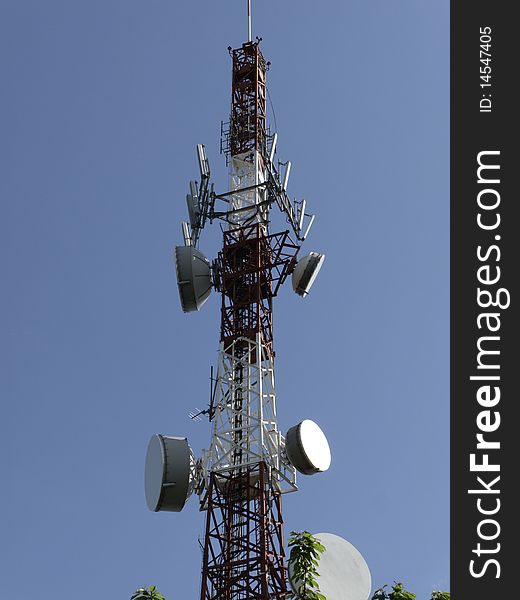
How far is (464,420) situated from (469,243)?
5.08 m

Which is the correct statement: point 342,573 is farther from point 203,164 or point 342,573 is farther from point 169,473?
point 203,164

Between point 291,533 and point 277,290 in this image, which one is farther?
point 277,290

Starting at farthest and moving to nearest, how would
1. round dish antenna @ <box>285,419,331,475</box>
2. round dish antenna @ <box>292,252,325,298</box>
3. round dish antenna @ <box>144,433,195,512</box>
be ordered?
round dish antenna @ <box>292,252,325,298</box>
round dish antenna @ <box>144,433,195,512</box>
round dish antenna @ <box>285,419,331,475</box>

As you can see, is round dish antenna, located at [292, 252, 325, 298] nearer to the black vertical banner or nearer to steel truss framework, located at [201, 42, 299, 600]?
steel truss framework, located at [201, 42, 299, 600]

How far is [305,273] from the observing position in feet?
160

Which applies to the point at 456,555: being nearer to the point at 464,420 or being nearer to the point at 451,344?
the point at 464,420

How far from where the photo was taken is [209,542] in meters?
43.5

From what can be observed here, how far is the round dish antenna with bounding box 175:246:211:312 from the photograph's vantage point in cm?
4925

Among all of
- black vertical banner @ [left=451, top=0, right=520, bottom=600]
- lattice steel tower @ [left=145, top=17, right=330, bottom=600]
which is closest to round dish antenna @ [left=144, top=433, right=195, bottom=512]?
lattice steel tower @ [left=145, top=17, right=330, bottom=600]

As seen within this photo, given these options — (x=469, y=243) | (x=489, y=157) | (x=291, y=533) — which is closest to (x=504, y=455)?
(x=469, y=243)

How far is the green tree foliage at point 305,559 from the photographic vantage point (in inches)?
1478

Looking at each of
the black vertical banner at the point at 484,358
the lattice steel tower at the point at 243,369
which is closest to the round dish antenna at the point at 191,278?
the lattice steel tower at the point at 243,369

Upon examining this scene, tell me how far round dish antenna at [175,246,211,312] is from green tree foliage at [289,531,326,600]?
14614 mm

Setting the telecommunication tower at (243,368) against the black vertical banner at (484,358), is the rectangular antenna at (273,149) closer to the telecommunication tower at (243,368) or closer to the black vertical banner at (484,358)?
the telecommunication tower at (243,368)
